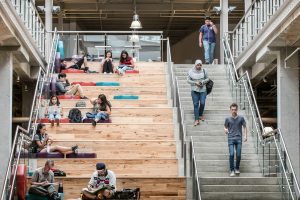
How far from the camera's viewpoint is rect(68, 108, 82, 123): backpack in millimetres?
23498

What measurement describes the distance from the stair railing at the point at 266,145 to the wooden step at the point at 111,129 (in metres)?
2.27

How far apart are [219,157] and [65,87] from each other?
22.3ft

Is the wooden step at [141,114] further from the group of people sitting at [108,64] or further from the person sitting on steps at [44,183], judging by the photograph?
the person sitting on steps at [44,183]

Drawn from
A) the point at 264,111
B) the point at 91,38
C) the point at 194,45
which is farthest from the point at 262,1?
the point at 194,45

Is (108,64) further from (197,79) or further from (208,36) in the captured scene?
Result: (197,79)

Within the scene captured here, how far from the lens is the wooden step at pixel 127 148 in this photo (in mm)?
21750

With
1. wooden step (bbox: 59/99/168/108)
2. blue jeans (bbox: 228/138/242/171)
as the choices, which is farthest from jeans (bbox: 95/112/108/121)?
blue jeans (bbox: 228/138/242/171)

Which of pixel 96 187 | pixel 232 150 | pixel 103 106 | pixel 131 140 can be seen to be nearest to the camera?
pixel 96 187

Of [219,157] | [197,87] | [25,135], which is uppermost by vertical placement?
[197,87]

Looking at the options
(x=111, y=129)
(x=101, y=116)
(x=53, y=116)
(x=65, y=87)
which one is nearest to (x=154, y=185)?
(x=111, y=129)

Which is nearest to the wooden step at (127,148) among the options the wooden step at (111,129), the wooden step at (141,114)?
the wooden step at (111,129)

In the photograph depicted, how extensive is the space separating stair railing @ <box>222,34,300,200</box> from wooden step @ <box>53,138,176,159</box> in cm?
219

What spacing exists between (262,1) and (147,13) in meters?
15.3

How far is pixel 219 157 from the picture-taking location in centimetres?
2166
